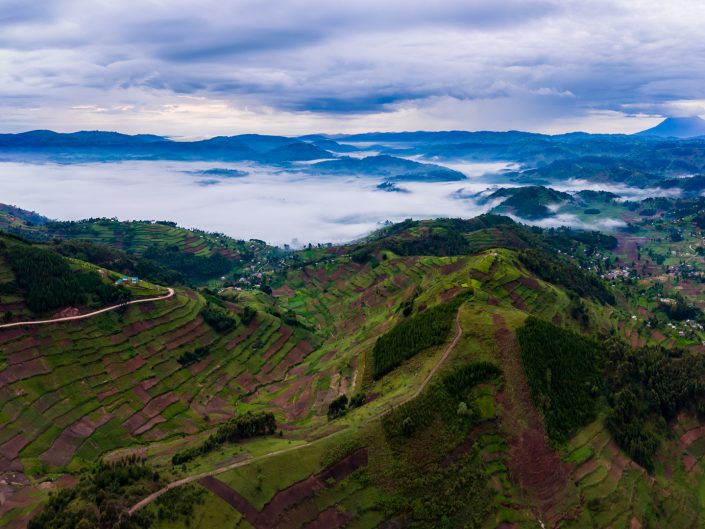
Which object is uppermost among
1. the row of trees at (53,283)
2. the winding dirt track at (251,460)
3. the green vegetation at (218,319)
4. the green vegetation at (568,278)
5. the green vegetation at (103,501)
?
the row of trees at (53,283)

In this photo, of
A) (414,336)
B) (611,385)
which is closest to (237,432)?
(414,336)

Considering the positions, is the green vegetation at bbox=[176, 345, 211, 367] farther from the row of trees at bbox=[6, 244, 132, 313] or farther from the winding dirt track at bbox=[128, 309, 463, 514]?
the winding dirt track at bbox=[128, 309, 463, 514]

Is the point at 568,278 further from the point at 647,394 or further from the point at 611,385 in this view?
the point at 611,385

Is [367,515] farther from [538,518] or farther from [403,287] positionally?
[403,287]

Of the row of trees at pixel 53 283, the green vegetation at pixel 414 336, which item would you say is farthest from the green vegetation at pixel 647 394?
the row of trees at pixel 53 283

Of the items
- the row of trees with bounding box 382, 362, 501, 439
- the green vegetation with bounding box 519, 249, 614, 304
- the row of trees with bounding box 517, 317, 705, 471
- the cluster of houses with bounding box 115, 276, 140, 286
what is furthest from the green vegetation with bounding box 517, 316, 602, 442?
the cluster of houses with bounding box 115, 276, 140, 286

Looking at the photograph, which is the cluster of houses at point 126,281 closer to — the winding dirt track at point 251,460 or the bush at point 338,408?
the bush at point 338,408
